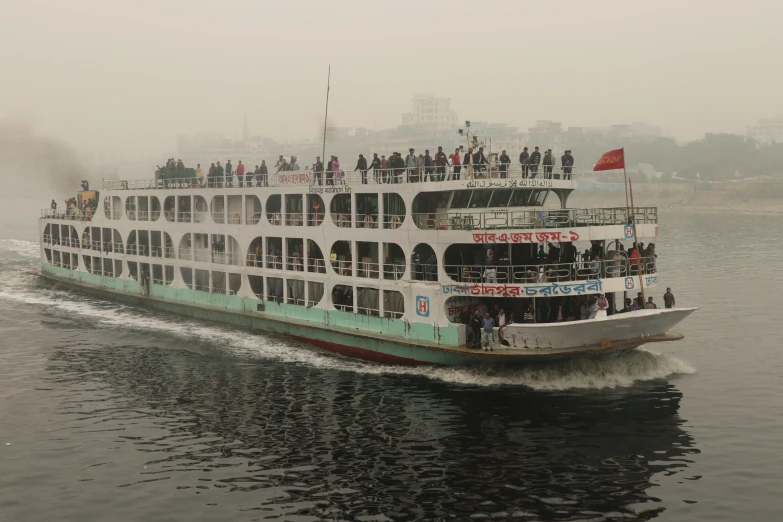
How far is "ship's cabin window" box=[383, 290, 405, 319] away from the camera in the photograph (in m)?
30.3

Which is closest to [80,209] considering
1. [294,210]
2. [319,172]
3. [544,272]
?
[294,210]

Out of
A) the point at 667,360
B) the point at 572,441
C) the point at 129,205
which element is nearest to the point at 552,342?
the point at 572,441

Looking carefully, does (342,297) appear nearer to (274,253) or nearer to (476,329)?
(274,253)

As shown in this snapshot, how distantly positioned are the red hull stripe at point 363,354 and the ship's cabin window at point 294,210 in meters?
5.28

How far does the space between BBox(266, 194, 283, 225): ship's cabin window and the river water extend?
5.53m

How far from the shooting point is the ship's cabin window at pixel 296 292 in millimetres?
35062

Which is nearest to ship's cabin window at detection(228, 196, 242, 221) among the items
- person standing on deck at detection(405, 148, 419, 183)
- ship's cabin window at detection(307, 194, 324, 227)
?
ship's cabin window at detection(307, 194, 324, 227)

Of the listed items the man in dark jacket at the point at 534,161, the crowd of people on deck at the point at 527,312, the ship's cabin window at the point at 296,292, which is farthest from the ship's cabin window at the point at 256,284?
the man in dark jacket at the point at 534,161

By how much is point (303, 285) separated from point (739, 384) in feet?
60.6

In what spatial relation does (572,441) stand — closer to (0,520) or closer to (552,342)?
(552,342)

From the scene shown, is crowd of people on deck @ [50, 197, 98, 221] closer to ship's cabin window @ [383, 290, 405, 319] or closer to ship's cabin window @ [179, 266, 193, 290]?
ship's cabin window @ [179, 266, 193, 290]

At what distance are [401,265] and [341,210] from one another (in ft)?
15.0

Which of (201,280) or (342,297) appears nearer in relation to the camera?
(342,297)

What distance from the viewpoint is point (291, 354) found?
109ft
